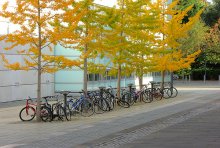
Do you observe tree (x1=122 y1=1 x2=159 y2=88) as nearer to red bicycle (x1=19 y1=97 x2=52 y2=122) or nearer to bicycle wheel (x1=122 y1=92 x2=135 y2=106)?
bicycle wheel (x1=122 y1=92 x2=135 y2=106)

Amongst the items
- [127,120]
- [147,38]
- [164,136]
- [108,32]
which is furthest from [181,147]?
[147,38]

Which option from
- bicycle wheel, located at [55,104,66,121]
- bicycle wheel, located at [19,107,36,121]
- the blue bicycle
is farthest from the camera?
the blue bicycle

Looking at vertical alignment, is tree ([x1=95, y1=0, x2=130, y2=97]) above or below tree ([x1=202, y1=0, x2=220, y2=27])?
below

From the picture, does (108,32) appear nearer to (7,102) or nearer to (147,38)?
(147,38)

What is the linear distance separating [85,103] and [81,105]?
282mm

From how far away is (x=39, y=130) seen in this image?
1573 centimetres

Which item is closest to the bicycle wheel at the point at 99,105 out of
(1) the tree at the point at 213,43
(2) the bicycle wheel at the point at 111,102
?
(2) the bicycle wheel at the point at 111,102

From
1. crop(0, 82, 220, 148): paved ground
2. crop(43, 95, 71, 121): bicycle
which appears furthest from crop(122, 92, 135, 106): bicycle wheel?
crop(43, 95, 71, 121): bicycle

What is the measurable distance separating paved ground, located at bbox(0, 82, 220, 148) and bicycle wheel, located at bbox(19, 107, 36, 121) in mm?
280

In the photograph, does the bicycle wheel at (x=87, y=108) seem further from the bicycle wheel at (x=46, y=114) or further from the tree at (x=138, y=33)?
the tree at (x=138, y=33)

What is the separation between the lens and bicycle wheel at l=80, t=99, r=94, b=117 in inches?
806

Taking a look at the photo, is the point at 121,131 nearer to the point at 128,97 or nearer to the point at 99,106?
the point at 99,106

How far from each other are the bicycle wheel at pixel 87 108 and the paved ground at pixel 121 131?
20.9 inches

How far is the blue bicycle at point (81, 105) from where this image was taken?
20.2 m
